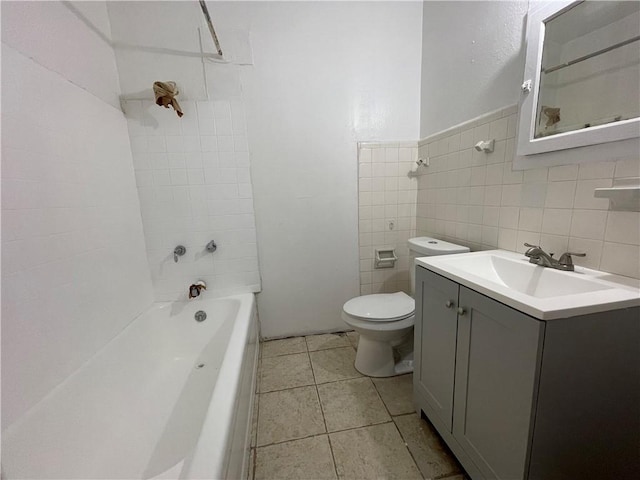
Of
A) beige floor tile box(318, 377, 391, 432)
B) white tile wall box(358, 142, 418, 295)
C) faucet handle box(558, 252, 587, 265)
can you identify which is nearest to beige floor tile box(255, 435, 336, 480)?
beige floor tile box(318, 377, 391, 432)

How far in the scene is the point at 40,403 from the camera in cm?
91

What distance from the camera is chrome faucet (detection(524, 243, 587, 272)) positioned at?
91 centimetres

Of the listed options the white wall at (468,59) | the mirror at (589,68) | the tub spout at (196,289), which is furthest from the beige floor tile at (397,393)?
the white wall at (468,59)

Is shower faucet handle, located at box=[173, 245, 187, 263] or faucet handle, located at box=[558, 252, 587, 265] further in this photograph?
shower faucet handle, located at box=[173, 245, 187, 263]

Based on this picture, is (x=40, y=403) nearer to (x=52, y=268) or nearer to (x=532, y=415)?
(x=52, y=268)

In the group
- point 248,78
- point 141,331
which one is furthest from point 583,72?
point 141,331

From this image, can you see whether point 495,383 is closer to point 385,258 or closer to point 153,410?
point 385,258

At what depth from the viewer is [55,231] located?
104 centimetres

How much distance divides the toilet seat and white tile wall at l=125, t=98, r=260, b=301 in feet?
2.61

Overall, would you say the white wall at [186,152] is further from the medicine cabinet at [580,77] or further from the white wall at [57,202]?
the medicine cabinet at [580,77]

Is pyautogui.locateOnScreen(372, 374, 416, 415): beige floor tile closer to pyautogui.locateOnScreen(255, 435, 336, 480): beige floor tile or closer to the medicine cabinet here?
pyautogui.locateOnScreen(255, 435, 336, 480): beige floor tile

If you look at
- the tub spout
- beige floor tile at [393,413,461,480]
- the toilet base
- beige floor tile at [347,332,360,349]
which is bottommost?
beige floor tile at [393,413,461,480]

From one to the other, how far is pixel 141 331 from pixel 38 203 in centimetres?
87

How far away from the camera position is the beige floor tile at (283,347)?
6.09 feet
